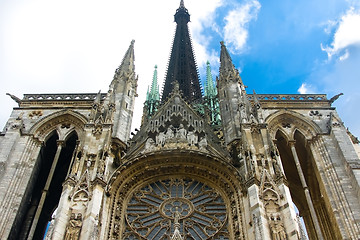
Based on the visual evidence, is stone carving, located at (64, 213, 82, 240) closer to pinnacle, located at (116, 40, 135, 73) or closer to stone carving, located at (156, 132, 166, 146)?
stone carving, located at (156, 132, 166, 146)

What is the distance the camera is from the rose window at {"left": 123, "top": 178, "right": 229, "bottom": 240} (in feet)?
45.8

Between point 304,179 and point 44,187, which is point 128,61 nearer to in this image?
point 44,187

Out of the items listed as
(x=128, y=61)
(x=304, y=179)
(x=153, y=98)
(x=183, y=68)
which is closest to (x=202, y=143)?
(x=304, y=179)

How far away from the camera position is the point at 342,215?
46.9 ft

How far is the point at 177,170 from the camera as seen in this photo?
15844 mm

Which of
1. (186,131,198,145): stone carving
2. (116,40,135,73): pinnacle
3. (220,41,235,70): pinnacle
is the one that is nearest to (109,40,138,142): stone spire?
(116,40,135,73): pinnacle

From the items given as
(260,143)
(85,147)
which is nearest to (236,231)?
(260,143)

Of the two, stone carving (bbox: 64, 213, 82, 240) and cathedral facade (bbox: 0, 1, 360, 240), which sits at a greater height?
cathedral facade (bbox: 0, 1, 360, 240)

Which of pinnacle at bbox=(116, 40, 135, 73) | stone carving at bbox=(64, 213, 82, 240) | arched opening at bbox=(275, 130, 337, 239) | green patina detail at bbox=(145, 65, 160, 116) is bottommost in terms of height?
stone carving at bbox=(64, 213, 82, 240)

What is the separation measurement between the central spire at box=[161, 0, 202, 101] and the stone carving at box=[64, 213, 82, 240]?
17.4 m

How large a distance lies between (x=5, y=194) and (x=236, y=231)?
7.45 meters

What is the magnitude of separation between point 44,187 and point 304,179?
9422 millimetres

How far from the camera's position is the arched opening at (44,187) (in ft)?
50.5

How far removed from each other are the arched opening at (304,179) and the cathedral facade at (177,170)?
44mm
